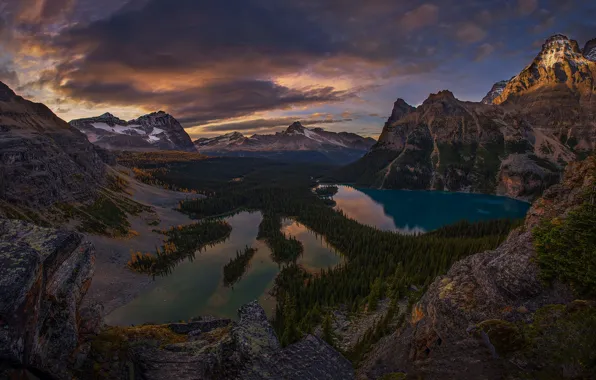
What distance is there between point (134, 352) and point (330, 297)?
158 feet

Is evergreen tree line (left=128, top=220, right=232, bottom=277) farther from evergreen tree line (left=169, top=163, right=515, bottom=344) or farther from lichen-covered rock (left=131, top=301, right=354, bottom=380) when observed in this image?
lichen-covered rock (left=131, top=301, right=354, bottom=380)

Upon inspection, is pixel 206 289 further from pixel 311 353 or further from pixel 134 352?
pixel 311 353

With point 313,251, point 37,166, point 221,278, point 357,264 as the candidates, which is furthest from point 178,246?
point 357,264

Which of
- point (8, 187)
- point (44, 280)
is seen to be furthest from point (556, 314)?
point (8, 187)

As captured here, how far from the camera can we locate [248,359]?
10.6m

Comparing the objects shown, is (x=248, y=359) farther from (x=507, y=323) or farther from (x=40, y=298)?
(x=507, y=323)

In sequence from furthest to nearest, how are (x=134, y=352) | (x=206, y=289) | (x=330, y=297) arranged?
(x=206, y=289) < (x=330, y=297) < (x=134, y=352)

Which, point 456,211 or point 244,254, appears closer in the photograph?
point 244,254

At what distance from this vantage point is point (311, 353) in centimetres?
1109

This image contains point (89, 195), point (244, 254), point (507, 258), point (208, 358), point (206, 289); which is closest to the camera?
point (208, 358)

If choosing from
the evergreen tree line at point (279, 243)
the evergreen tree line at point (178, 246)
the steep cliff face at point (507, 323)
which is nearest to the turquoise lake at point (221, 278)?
the evergreen tree line at point (279, 243)

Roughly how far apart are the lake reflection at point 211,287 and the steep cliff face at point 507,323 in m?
46.0

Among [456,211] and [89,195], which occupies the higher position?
[89,195]

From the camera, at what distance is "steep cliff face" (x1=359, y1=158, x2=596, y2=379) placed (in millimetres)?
9812
